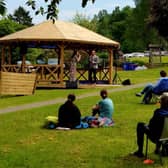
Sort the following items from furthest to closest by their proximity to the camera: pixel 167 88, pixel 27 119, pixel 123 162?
pixel 167 88 → pixel 27 119 → pixel 123 162

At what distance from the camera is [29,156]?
408 inches

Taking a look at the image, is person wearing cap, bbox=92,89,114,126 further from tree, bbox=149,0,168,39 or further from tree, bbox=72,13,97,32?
tree, bbox=72,13,97,32

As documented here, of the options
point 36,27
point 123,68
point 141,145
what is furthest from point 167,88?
point 123,68

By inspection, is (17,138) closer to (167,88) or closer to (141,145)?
(141,145)

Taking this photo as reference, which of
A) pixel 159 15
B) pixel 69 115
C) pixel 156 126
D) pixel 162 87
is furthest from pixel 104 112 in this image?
pixel 159 15

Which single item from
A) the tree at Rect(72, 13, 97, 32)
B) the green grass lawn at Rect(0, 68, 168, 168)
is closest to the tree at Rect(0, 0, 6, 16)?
the green grass lawn at Rect(0, 68, 168, 168)

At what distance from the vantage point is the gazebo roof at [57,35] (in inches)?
1202

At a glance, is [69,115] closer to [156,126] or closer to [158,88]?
[156,126]

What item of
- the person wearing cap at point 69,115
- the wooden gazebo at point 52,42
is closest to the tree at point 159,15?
the wooden gazebo at point 52,42

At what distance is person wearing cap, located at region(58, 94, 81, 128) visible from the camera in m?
13.7

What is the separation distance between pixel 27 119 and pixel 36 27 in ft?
58.1

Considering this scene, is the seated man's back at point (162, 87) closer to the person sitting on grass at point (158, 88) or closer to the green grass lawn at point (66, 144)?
the person sitting on grass at point (158, 88)

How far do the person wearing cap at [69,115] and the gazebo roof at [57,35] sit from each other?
16365 mm

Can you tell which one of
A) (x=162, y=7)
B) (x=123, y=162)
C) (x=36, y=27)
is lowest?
(x=123, y=162)
